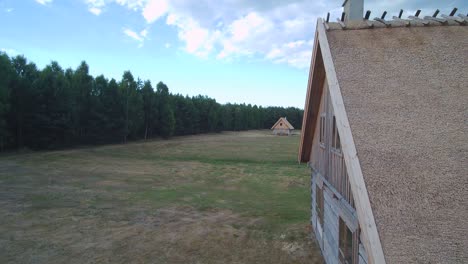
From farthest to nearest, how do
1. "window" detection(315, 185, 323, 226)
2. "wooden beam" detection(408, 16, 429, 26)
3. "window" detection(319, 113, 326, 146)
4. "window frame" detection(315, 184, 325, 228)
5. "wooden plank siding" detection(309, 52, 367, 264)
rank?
"window" detection(315, 185, 323, 226) < "window frame" detection(315, 184, 325, 228) < "window" detection(319, 113, 326, 146) < "wooden beam" detection(408, 16, 429, 26) < "wooden plank siding" detection(309, 52, 367, 264)

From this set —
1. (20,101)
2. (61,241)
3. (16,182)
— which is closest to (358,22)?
(61,241)

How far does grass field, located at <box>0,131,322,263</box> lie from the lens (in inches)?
439

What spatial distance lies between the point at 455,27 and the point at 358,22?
1936mm

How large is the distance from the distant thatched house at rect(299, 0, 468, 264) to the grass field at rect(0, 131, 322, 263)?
5332 millimetres

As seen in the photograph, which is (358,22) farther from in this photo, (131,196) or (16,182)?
(16,182)

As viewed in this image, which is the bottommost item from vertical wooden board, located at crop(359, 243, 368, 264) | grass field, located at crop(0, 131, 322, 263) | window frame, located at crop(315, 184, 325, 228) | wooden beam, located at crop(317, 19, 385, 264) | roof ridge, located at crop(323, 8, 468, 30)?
grass field, located at crop(0, 131, 322, 263)

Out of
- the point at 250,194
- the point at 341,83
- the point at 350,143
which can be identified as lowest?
the point at 250,194

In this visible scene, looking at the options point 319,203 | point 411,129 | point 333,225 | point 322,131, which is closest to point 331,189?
point 333,225

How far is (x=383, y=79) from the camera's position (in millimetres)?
5457

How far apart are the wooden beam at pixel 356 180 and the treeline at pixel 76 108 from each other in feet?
120

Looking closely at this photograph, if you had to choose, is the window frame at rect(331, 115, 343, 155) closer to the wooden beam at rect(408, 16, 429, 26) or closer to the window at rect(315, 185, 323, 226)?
the wooden beam at rect(408, 16, 429, 26)

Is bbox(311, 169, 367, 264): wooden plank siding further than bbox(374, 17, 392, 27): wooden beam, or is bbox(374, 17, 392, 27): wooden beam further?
bbox(374, 17, 392, 27): wooden beam

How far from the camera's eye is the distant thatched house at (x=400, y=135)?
3340 mm

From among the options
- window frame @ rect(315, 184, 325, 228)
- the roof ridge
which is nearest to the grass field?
window frame @ rect(315, 184, 325, 228)
